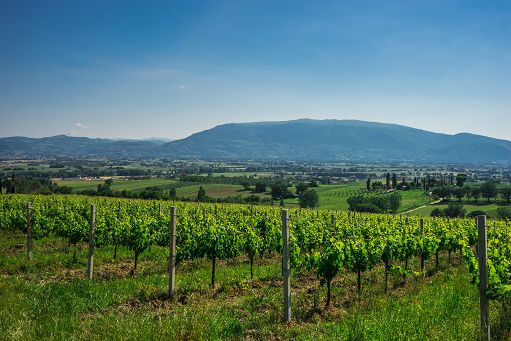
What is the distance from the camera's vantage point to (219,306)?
952 cm

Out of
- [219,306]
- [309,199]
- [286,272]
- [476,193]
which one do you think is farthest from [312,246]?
[476,193]

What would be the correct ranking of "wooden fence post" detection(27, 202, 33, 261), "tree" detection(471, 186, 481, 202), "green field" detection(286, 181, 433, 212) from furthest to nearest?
"tree" detection(471, 186, 481, 202), "green field" detection(286, 181, 433, 212), "wooden fence post" detection(27, 202, 33, 261)

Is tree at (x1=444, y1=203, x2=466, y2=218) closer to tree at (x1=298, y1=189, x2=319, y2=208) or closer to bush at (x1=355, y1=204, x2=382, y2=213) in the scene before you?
bush at (x1=355, y1=204, x2=382, y2=213)

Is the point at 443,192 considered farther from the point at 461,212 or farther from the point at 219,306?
the point at 219,306

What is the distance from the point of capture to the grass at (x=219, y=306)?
706cm

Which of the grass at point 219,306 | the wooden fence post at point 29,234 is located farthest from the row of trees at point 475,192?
the wooden fence post at point 29,234

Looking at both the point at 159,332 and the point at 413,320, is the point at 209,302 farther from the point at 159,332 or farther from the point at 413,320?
the point at 413,320

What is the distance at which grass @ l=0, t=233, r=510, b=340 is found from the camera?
706cm

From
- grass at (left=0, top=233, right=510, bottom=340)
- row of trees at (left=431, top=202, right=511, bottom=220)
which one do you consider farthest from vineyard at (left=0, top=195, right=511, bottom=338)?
row of trees at (left=431, top=202, right=511, bottom=220)

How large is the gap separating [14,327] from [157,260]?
375 inches

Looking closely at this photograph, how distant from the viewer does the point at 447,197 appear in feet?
329

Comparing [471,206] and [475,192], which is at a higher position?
[475,192]

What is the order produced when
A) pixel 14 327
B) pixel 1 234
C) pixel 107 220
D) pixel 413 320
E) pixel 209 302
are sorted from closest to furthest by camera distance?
pixel 14 327, pixel 413 320, pixel 209 302, pixel 107 220, pixel 1 234

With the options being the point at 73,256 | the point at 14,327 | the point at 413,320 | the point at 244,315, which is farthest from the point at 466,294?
the point at 73,256
